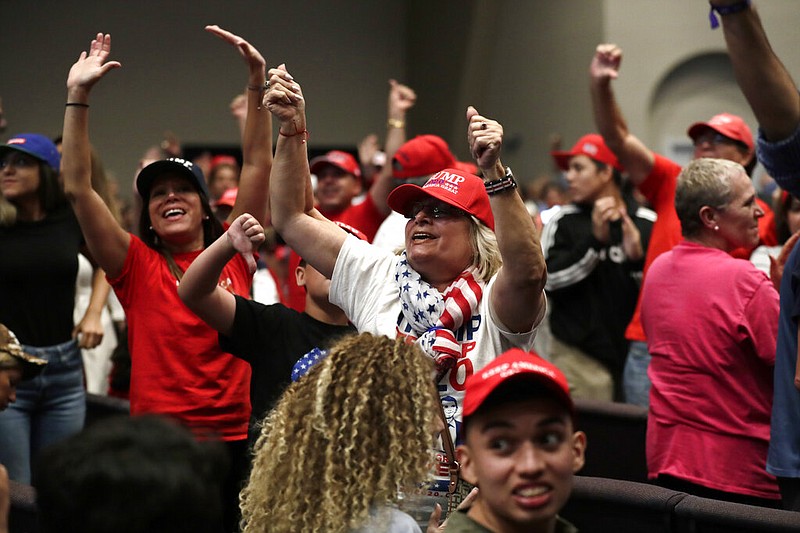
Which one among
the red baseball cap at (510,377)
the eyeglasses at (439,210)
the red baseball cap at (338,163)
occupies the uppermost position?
the red baseball cap at (338,163)

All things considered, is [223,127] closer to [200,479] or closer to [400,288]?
[400,288]

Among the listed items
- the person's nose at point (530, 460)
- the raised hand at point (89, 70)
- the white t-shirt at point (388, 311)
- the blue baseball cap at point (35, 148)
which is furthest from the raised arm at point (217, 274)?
the blue baseball cap at point (35, 148)

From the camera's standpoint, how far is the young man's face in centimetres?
189

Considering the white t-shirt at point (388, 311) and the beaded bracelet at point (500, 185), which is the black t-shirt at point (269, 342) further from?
the beaded bracelet at point (500, 185)

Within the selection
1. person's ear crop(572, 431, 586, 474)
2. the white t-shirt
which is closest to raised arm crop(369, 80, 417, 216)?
the white t-shirt

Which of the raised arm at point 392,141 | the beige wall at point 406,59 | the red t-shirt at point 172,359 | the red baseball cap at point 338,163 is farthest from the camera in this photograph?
the beige wall at point 406,59

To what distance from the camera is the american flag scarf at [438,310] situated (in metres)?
2.71

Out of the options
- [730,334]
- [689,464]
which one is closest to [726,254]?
[730,334]

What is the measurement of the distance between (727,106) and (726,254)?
399 inches

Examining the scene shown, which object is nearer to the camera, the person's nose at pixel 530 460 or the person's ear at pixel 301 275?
the person's nose at pixel 530 460

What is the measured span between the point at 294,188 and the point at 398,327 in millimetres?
508

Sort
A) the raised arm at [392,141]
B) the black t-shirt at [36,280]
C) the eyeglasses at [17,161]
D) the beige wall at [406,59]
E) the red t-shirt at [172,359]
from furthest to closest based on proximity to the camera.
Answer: the beige wall at [406,59] < the raised arm at [392,141] < the eyeglasses at [17,161] < the black t-shirt at [36,280] < the red t-shirt at [172,359]

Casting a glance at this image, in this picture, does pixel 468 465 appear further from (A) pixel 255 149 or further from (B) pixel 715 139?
(B) pixel 715 139

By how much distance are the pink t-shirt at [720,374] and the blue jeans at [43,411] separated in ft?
7.37
